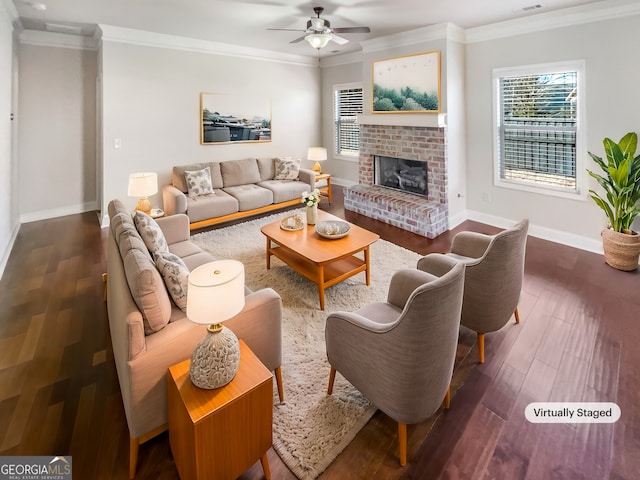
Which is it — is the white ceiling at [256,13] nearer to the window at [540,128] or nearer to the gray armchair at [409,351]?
the window at [540,128]

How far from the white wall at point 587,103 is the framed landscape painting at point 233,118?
144 inches

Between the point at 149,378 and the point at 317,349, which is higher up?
the point at 149,378

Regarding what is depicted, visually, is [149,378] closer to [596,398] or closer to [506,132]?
[596,398]

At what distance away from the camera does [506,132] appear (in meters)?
4.79

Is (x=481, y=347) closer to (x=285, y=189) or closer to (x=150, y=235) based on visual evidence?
(x=150, y=235)

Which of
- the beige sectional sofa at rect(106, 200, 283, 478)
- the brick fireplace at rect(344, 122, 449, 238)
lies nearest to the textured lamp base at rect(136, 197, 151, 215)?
the beige sectional sofa at rect(106, 200, 283, 478)

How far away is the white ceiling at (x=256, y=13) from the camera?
381 cm

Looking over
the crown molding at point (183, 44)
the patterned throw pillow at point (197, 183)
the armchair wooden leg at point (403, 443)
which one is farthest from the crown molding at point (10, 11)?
the armchair wooden leg at point (403, 443)

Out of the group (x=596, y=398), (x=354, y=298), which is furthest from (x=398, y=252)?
(x=596, y=398)

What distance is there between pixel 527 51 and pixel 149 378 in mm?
5383

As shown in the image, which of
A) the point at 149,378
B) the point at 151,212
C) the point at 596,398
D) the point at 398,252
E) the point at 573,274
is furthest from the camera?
→ the point at 398,252

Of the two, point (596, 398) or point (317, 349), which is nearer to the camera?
point (596, 398)

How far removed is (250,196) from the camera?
18.0ft

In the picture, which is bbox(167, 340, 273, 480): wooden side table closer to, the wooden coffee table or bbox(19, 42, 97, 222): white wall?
the wooden coffee table
